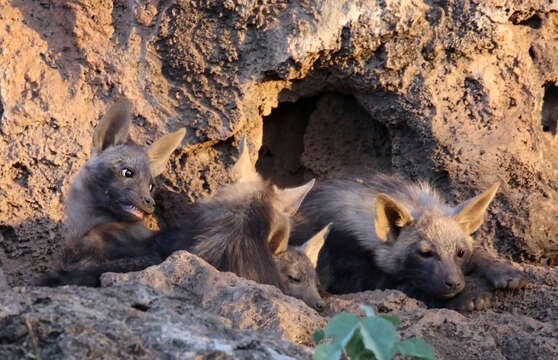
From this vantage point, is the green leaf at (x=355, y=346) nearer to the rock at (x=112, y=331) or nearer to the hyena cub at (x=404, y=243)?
the rock at (x=112, y=331)

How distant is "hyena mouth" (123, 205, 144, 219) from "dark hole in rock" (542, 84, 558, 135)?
11.9 feet

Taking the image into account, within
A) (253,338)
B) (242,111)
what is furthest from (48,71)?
(253,338)

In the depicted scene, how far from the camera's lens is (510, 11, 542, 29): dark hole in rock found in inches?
261

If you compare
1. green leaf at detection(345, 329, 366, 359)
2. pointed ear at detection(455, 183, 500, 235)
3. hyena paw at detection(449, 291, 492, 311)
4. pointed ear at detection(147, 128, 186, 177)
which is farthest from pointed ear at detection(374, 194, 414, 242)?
green leaf at detection(345, 329, 366, 359)

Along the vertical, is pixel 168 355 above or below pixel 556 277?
above

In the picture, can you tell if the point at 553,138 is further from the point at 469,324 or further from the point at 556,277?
the point at 469,324

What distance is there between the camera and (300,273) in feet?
17.2

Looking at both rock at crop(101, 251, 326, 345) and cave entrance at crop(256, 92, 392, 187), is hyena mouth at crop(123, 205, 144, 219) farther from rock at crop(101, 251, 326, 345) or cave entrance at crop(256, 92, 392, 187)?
cave entrance at crop(256, 92, 392, 187)

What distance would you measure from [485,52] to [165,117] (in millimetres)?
2680

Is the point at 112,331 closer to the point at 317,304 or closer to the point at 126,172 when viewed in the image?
the point at 317,304

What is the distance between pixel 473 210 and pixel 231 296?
97.5 inches

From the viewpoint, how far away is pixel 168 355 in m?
2.99

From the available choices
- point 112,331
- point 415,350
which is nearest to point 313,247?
point 415,350

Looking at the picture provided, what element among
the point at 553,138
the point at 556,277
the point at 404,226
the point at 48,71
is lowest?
the point at 556,277
